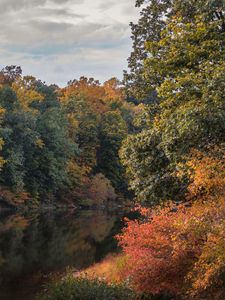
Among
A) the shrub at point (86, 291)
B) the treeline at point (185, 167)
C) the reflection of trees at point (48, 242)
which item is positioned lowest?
the reflection of trees at point (48, 242)

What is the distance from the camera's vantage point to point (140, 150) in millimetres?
22250

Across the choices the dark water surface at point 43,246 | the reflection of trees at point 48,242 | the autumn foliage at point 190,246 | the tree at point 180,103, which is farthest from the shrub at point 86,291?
the reflection of trees at point 48,242

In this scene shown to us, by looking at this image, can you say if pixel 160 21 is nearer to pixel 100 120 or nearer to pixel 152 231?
pixel 152 231

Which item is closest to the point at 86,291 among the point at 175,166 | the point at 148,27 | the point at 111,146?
the point at 175,166

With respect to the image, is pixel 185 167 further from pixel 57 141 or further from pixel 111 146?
pixel 111 146

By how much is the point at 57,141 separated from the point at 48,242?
1328 inches

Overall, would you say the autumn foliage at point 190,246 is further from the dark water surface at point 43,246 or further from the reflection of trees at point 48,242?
the reflection of trees at point 48,242

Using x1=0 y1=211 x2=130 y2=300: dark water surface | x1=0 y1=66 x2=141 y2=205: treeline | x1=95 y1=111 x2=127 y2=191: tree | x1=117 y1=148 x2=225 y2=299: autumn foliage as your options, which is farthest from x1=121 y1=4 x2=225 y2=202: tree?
x1=95 y1=111 x2=127 y2=191: tree

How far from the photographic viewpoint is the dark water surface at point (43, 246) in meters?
25.1

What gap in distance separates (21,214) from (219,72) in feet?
154

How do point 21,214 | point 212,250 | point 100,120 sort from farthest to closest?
point 100,120
point 21,214
point 212,250

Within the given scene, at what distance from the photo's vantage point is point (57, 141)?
7175 cm

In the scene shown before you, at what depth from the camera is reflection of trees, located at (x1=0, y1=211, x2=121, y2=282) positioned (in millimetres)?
29487

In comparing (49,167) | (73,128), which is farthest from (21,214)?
(73,128)
